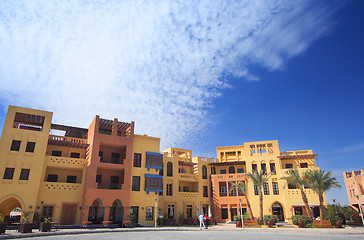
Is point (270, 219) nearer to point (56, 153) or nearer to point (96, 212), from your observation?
point (96, 212)

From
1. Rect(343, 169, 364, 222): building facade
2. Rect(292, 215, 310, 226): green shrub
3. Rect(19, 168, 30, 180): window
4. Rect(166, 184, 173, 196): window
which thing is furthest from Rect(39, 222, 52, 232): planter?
Rect(343, 169, 364, 222): building facade

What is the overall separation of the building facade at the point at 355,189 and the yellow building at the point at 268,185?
5.16 meters

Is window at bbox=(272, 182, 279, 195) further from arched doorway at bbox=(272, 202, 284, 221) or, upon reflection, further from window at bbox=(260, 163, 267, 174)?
window at bbox=(260, 163, 267, 174)

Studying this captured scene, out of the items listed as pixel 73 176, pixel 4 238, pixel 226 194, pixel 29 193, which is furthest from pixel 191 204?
pixel 4 238

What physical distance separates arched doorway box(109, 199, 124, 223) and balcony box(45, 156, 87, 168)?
20.4 feet

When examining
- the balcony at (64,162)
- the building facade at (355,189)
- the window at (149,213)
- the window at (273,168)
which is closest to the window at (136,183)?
the window at (149,213)

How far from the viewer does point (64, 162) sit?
2994cm

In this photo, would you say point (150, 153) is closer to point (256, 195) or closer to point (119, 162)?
point (119, 162)

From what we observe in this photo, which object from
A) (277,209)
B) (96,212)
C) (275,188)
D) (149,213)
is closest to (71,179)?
(96,212)

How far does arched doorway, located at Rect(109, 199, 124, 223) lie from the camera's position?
30.8m

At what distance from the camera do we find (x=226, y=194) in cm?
4025

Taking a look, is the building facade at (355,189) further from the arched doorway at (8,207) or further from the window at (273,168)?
the arched doorway at (8,207)

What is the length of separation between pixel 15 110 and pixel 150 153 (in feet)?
54.6

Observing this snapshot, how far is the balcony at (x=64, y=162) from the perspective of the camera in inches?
1148
